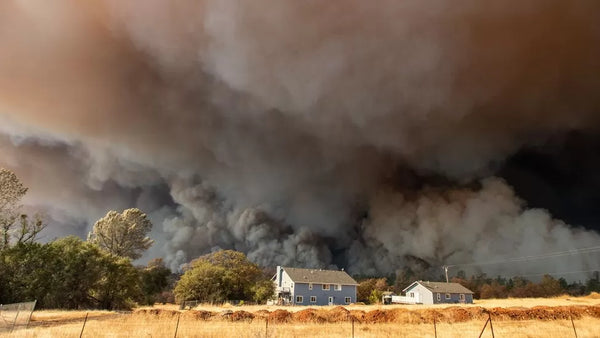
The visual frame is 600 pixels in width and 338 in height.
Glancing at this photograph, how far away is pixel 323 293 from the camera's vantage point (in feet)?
238

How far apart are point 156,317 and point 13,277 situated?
55.9ft

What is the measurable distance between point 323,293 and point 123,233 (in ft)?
136

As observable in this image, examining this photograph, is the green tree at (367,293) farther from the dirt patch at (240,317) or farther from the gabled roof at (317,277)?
the dirt patch at (240,317)

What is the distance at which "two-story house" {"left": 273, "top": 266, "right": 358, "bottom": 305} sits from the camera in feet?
229

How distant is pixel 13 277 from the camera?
35.2m

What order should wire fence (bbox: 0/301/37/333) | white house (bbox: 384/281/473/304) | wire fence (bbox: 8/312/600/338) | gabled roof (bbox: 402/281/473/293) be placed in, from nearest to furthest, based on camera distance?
wire fence (bbox: 8/312/600/338) < wire fence (bbox: 0/301/37/333) < white house (bbox: 384/281/473/304) < gabled roof (bbox: 402/281/473/293)

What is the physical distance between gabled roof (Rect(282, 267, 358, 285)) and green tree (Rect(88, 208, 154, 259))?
29.9 metres

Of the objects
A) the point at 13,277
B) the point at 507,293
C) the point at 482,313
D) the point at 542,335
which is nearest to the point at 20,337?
the point at 13,277

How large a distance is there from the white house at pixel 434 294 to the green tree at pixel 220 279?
3409 cm

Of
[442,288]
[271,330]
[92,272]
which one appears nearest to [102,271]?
[92,272]

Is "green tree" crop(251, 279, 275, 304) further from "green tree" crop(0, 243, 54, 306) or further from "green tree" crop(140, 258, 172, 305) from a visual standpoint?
"green tree" crop(0, 243, 54, 306)

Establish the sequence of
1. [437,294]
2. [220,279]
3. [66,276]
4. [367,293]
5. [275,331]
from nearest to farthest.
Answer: [275,331]
[66,276]
[220,279]
[437,294]
[367,293]

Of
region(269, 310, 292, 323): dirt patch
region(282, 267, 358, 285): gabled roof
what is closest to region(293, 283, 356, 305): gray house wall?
region(282, 267, 358, 285): gabled roof

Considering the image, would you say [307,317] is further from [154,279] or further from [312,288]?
[154,279]
